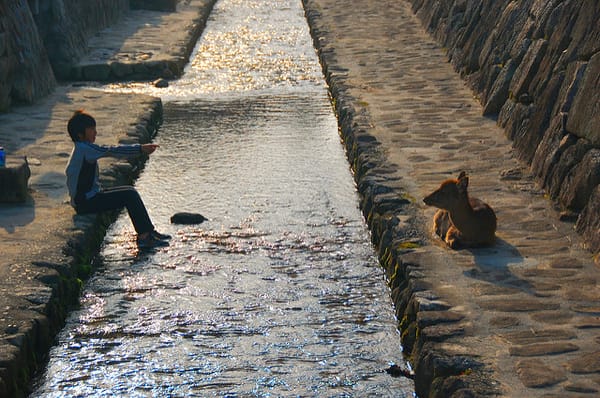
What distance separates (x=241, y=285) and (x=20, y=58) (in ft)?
22.0

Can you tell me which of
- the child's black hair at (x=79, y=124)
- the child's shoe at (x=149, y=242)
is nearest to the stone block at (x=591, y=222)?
the child's shoe at (x=149, y=242)

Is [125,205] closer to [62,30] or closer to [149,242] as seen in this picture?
[149,242]

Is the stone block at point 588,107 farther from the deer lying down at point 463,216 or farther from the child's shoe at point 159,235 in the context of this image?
the child's shoe at point 159,235

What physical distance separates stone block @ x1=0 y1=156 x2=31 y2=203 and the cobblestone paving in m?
3.26

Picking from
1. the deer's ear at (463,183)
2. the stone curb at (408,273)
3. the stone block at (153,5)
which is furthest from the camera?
the stone block at (153,5)

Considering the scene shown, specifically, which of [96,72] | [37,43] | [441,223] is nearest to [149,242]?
[441,223]

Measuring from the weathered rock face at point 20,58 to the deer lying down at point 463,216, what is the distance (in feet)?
22.2

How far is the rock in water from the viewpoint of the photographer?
1030cm

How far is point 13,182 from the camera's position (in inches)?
383

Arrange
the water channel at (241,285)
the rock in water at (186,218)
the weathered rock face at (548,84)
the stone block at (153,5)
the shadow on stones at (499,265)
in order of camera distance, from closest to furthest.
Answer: the water channel at (241,285)
the shadow on stones at (499,265)
the weathered rock face at (548,84)
the rock in water at (186,218)
the stone block at (153,5)

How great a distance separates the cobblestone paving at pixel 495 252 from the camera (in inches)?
255

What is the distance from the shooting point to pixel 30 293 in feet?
25.4

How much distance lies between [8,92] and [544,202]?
277 inches

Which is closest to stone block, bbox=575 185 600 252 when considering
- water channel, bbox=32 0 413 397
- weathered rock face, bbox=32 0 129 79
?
water channel, bbox=32 0 413 397
